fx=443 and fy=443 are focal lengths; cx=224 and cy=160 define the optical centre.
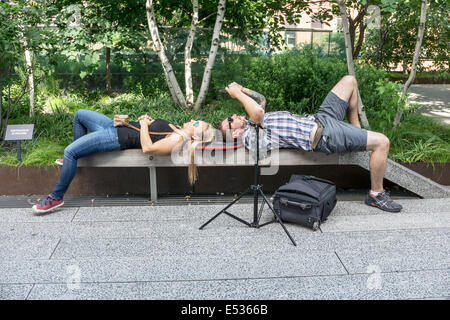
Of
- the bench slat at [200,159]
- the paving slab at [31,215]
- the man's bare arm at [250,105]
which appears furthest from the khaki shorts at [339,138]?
the paving slab at [31,215]

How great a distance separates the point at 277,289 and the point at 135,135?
2.19 meters

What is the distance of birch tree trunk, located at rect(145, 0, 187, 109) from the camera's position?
601cm

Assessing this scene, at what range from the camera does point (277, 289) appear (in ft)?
8.78

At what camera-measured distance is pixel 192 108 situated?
21.3 ft

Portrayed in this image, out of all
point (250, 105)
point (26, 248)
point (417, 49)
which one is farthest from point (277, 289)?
point (417, 49)

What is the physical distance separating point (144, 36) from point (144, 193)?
323cm

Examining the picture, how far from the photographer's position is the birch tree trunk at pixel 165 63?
19.7 ft

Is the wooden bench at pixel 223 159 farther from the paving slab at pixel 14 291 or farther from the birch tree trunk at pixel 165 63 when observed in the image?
the birch tree trunk at pixel 165 63

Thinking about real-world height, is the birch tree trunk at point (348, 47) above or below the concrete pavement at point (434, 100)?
above

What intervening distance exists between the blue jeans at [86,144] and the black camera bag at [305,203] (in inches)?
64.8

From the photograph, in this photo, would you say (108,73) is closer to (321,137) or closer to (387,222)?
(321,137)

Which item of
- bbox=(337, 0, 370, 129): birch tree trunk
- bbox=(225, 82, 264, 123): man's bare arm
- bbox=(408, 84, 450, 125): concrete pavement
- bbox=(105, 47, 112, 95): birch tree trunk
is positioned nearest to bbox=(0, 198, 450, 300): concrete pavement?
bbox=(225, 82, 264, 123): man's bare arm

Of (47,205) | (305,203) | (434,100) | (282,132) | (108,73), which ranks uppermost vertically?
(108,73)
